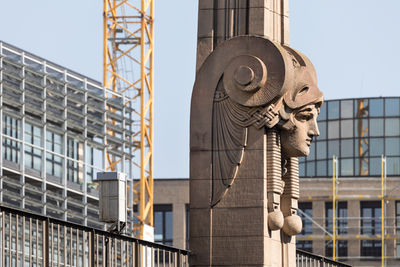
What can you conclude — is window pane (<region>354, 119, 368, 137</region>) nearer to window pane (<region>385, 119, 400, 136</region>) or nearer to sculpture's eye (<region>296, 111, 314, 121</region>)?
window pane (<region>385, 119, 400, 136</region>)

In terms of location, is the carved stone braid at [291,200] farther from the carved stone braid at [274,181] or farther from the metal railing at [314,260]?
the metal railing at [314,260]

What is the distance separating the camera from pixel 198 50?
78.1ft

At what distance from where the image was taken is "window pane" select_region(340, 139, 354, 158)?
115 metres

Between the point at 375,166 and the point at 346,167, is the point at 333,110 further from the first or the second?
the point at 375,166

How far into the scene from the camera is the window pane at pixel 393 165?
113m

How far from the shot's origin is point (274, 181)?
23.1 meters

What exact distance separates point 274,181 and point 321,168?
91.2 m

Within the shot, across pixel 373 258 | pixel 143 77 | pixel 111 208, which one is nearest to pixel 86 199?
pixel 143 77

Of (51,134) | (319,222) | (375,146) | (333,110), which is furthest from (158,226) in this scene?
(51,134)

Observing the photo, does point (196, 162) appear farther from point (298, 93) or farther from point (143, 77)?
point (143, 77)

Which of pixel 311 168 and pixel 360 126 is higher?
pixel 360 126

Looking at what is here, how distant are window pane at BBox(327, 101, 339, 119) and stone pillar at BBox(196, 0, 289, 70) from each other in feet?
298

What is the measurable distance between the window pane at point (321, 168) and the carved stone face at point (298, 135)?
293ft

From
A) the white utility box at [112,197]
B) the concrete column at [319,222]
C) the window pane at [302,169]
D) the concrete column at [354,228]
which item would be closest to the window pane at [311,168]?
the window pane at [302,169]
